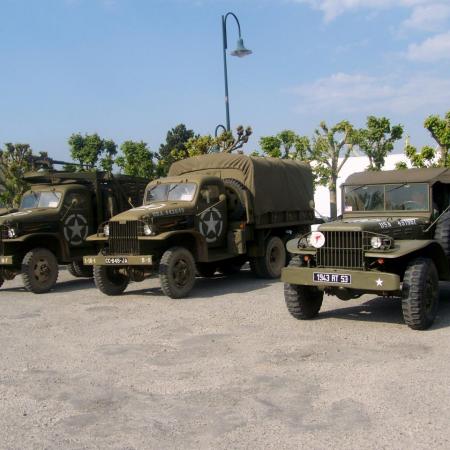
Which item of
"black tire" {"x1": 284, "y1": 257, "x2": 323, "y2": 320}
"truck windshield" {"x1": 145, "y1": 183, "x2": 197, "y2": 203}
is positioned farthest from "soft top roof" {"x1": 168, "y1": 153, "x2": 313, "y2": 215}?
"black tire" {"x1": 284, "y1": 257, "x2": 323, "y2": 320}

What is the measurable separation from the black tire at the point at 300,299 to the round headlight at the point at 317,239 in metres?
0.47

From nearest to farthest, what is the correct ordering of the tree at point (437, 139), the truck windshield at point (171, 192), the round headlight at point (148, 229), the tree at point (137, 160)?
the round headlight at point (148, 229), the truck windshield at point (171, 192), the tree at point (437, 139), the tree at point (137, 160)

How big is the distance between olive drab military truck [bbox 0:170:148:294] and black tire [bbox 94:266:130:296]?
1.56 m

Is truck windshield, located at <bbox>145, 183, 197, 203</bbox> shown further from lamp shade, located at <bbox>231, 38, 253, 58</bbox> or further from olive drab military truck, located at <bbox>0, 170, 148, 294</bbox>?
lamp shade, located at <bbox>231, 38, 253, 58</bbox>

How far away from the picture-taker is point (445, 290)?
405 inches

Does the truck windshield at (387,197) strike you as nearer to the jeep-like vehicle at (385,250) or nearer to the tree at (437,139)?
the jeep-like vehicle at (385,250)

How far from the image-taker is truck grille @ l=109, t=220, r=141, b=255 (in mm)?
10531

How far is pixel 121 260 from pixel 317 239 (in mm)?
3974

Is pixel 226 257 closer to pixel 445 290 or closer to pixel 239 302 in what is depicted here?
pixel 239 302

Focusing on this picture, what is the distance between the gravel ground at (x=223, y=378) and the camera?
4.31 metres

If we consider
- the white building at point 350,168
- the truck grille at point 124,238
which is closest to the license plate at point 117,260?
the truck grille at point 124,238

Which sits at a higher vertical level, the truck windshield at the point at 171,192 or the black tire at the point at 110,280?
the truck windshield at the point at 171,192

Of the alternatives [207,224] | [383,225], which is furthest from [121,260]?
[383,225]

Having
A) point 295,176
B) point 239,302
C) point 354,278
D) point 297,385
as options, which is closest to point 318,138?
point 295,176
